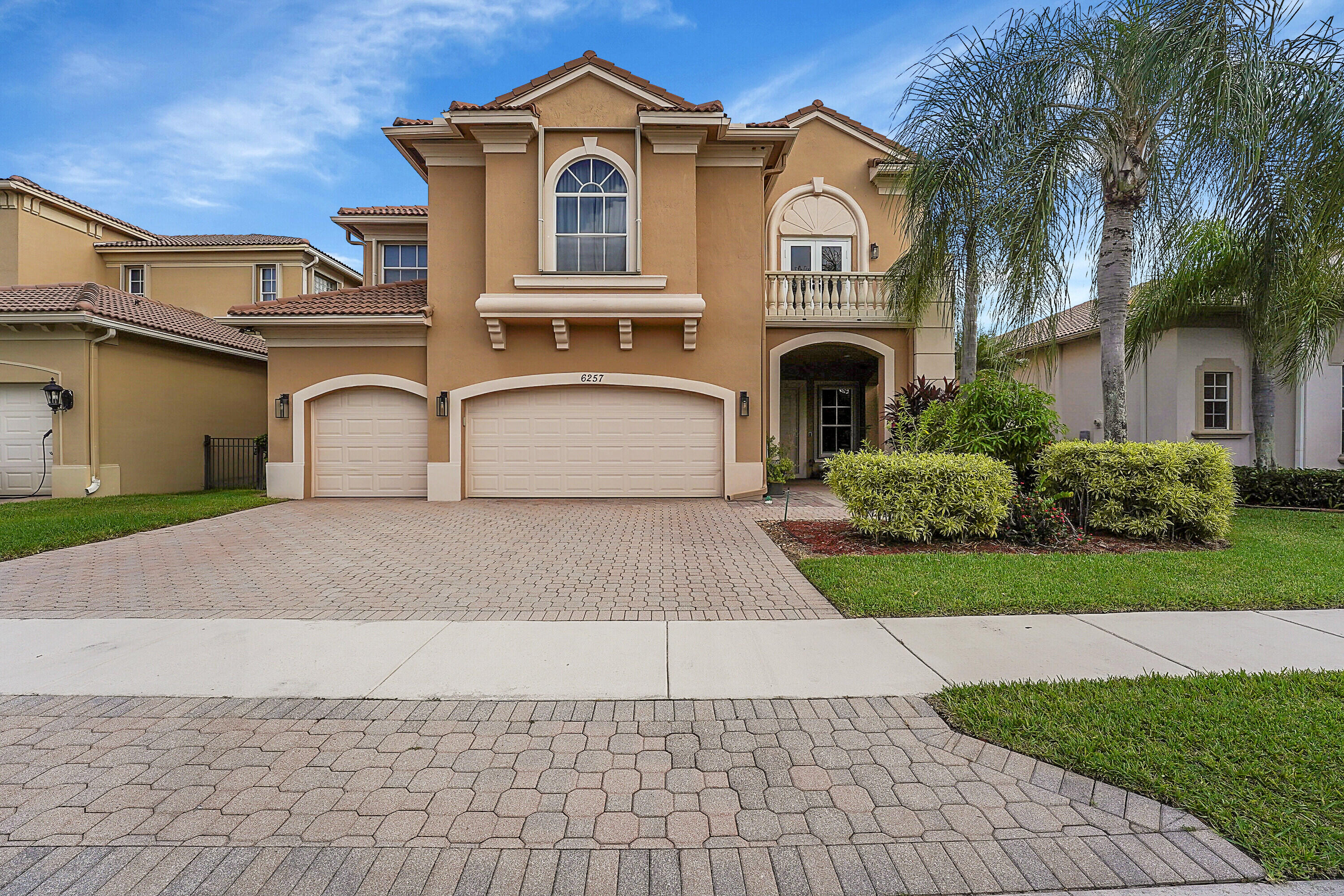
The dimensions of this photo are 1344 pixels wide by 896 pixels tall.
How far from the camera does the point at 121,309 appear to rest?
13.9 m

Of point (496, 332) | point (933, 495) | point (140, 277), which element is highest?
point (140, 277)

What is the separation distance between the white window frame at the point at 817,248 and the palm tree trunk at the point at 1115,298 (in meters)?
7.57

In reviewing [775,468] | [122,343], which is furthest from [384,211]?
[775,468]

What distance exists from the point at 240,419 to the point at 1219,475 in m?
21.1

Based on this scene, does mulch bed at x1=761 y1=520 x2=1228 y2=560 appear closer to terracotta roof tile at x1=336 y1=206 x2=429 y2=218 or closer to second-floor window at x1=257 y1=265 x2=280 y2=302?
terracotta roof tile at x1=336 y1=206 x2=429 y2=218

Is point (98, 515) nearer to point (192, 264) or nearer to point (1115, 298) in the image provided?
point (192, 264)

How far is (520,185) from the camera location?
1166 centimetres

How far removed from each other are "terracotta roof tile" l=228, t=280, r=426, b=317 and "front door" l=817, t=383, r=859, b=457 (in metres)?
10.5

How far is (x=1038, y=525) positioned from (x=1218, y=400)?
11463 mm

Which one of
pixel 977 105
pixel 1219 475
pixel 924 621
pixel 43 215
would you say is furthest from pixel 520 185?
pixel 43 215

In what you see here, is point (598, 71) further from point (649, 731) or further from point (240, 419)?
point (240, 419)

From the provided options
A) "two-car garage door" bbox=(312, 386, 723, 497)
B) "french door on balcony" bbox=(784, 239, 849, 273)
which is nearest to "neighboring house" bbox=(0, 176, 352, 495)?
"two-car garage door" bbox=(312, 386, 723, 497)

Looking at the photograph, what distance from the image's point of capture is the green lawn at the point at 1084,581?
200 inches

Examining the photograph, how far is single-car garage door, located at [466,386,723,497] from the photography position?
40.4ft
